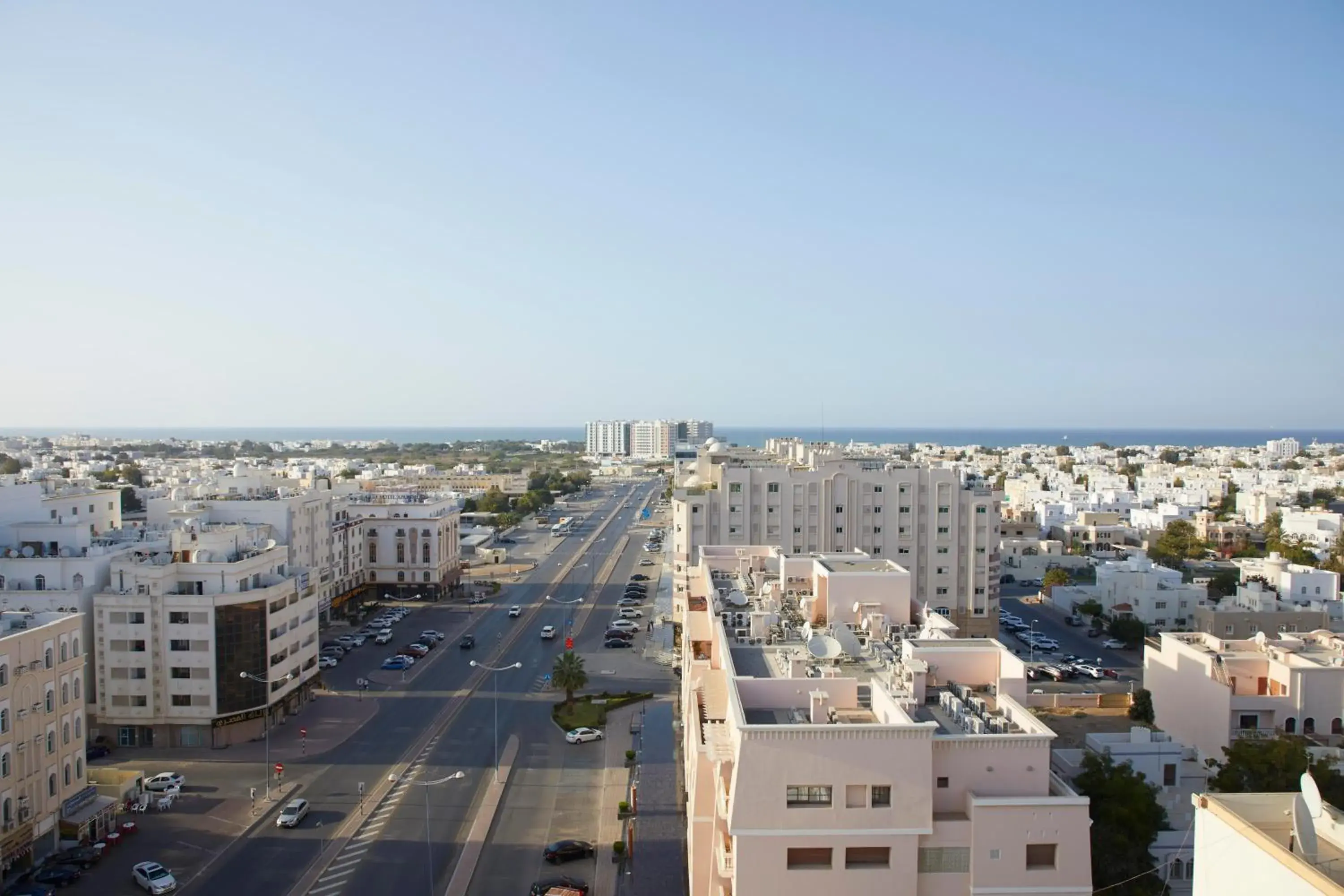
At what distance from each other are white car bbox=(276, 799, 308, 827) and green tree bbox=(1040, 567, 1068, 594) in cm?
4434

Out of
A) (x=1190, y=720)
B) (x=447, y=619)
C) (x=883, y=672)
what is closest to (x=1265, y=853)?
(x=883, y=672)

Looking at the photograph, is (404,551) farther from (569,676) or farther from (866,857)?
(866,857)

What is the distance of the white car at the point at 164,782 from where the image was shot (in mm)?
23922

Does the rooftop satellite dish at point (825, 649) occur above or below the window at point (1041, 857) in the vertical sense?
above

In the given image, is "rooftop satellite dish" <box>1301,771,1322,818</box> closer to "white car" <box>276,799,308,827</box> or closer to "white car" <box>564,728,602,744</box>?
"white car" <box>276,799,308,827</box>

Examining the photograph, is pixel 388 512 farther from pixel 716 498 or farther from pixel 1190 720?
pixel 1190 720

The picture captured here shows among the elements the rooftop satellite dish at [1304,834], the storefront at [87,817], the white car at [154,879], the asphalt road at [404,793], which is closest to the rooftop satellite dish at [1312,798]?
the rooftop satellite dish at [1304,834]

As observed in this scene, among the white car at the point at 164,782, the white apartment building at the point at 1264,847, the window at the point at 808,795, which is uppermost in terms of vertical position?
the white apartment building at the point at 1264,847

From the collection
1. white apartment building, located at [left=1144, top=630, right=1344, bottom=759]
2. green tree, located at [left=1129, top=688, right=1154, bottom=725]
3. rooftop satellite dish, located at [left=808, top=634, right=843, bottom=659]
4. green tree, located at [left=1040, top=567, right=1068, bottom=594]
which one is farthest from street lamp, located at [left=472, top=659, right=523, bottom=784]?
green tree, located at [left=1040, top=567, right=1068, bottom=594]

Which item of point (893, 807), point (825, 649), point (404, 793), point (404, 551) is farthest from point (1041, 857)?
point (404, 551)

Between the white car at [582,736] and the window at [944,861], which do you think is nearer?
the window at [944,861]

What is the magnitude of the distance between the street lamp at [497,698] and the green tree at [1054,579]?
33.4 m

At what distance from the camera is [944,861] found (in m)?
12.7

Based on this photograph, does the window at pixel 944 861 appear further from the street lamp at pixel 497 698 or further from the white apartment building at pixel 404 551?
the white apartment building at pixel 404 551
